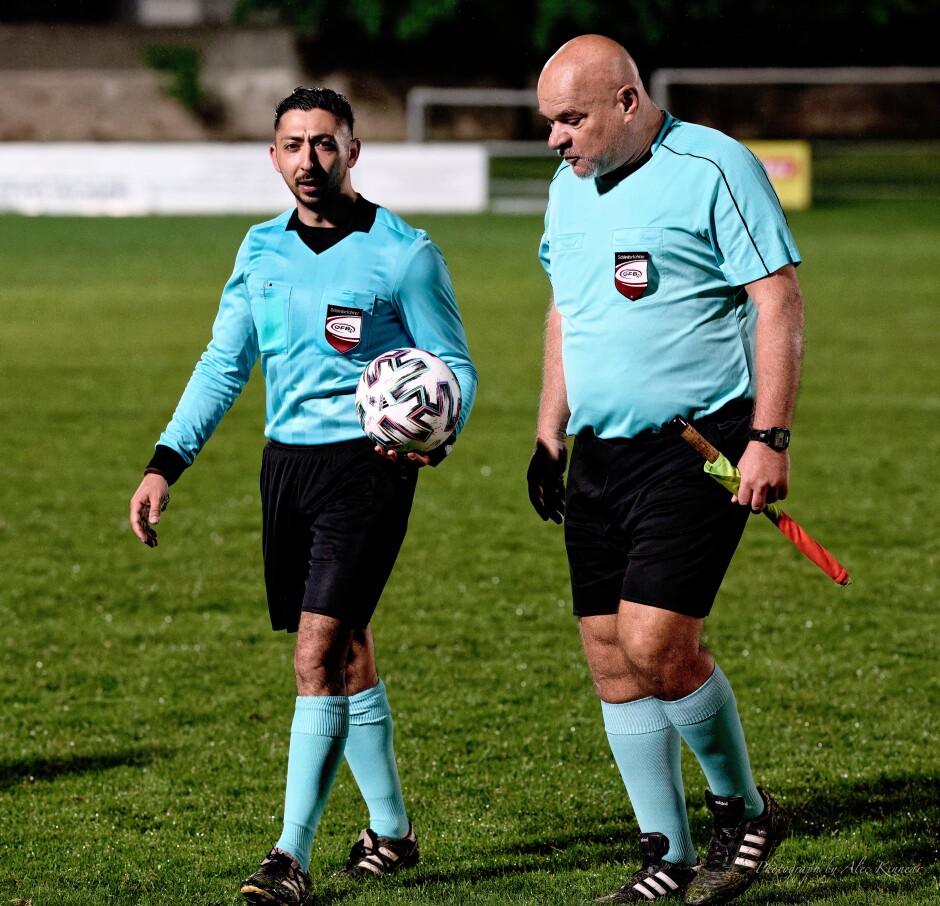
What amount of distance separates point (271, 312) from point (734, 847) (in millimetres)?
1849

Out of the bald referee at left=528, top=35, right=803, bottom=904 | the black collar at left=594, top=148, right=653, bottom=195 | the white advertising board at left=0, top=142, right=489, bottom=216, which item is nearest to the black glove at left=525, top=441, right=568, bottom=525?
the bald referee at left=528, top=35, right=803, bottom=904

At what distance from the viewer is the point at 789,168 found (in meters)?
29.3

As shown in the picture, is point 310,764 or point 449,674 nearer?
point 310,764

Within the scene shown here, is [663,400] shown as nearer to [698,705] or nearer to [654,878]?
[698,705]

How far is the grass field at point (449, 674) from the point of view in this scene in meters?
4.42

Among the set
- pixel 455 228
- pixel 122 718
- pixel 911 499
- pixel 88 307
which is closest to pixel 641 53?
pixel 455 228

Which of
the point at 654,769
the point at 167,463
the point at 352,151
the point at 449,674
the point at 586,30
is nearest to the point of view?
the point at 654,769

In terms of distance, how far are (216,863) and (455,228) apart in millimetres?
21669

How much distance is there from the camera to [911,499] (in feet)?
30.6

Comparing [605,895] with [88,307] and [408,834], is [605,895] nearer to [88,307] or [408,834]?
[408,834]

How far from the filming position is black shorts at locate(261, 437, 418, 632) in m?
4.04

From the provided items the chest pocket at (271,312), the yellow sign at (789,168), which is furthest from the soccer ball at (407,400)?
the yellow sign at (789,168)

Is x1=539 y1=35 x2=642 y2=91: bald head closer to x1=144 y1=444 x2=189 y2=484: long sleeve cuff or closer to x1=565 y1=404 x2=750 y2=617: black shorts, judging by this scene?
x1=565 y1=404 x2=750 y2=617: black shorts

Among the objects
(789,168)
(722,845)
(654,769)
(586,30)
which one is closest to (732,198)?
(654,769)
